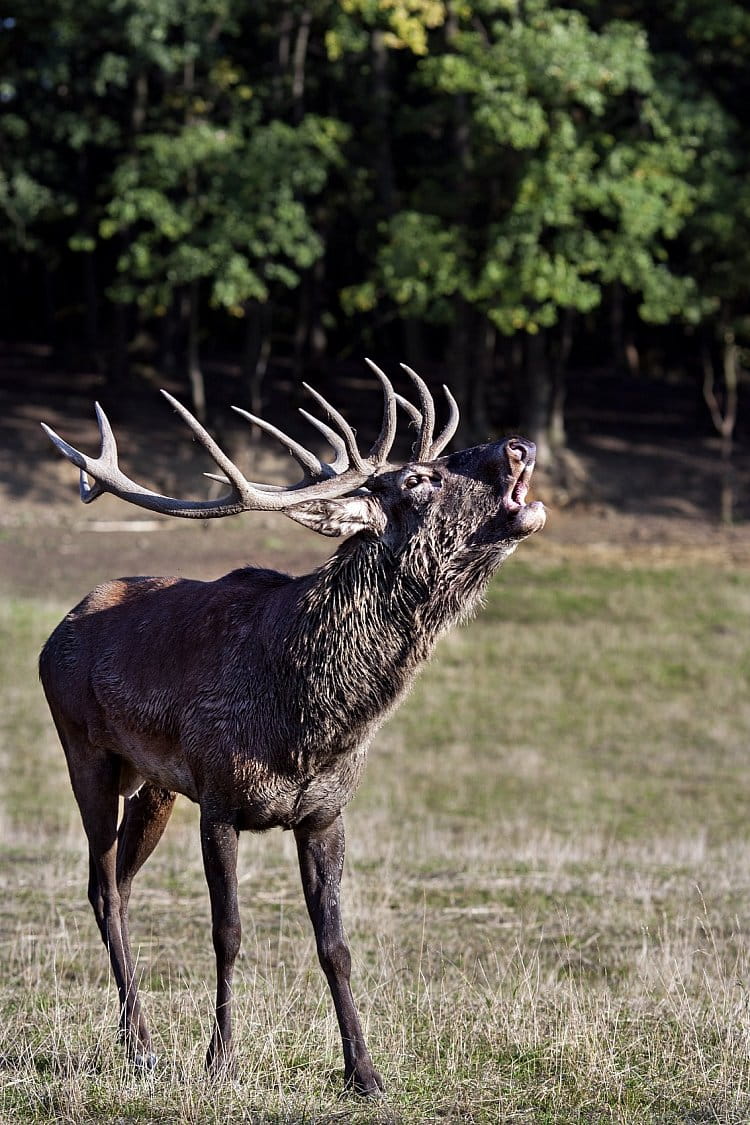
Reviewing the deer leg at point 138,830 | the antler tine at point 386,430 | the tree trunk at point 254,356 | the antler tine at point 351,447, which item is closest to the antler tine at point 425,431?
the antler tine at point 386,430

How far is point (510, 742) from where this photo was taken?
1847cm

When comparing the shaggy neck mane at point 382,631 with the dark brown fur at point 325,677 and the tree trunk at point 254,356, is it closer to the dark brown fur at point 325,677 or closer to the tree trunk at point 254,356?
the dark brown fur at point 325,677

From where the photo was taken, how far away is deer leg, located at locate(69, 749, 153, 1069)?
6543mm

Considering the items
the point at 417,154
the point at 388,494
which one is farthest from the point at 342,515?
the point at 417,154

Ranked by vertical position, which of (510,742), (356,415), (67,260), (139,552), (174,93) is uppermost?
(174,93)

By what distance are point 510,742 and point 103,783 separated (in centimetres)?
1207

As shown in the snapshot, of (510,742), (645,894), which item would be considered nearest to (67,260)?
(510,742)

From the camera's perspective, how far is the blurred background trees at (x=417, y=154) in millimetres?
27125

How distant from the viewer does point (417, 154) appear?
35000 mm

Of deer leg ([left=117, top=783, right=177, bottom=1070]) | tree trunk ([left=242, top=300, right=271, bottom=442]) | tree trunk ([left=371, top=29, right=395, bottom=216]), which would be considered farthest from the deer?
tree trunk ([left=371, top=29, right=395, bottom=216])

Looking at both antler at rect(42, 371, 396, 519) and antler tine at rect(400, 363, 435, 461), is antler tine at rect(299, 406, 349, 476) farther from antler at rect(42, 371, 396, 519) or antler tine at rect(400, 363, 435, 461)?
antler tine at rect(400, 363, 435, 461)

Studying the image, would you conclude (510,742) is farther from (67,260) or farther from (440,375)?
(67,260)

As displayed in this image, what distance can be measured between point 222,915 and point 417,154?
102ft

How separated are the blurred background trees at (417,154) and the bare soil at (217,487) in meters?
1.28
